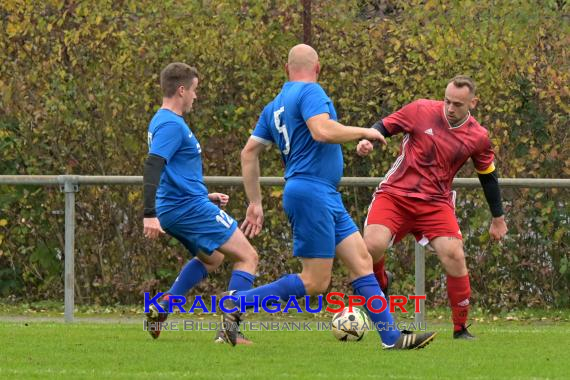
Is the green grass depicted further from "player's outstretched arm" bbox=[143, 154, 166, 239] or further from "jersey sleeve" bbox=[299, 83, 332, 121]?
Result: "jersey sleeve" bbox=[299, 83, 332, 121]

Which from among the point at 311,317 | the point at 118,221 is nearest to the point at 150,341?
the point at 311,317

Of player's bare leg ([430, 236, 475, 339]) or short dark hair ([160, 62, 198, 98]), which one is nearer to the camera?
short dark hair ([160, 62, 198, 98])

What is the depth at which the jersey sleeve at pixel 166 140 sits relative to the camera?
10.5 meters

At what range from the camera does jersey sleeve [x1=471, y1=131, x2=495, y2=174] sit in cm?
1139

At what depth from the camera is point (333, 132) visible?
9.70 meters

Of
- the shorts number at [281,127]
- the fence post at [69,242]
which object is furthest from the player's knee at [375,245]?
the fence post at [69,242]

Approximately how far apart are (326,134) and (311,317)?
14.8 ft

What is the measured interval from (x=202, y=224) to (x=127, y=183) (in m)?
2.27

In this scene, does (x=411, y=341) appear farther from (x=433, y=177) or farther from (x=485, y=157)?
(x=485, y=157)

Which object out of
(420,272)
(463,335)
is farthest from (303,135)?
(420,272)

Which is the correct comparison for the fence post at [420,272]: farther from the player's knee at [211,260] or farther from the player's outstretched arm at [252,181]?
the player's outstretched arm at [252,181]

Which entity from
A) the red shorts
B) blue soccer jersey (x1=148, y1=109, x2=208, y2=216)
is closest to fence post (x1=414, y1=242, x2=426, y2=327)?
the red shorts

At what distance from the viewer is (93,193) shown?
1510cm

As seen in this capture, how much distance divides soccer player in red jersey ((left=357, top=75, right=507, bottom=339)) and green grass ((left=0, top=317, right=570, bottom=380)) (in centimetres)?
66
